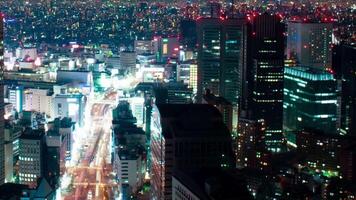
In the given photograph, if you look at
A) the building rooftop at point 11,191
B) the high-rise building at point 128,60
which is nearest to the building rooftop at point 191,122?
the building rooftop at point 11,191

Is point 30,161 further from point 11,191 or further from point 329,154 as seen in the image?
point 329,154

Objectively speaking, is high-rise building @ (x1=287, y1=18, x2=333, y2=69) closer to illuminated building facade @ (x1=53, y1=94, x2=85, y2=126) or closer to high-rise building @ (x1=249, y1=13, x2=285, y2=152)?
high-rise building @ (x1=249, y1=13, x2=285, y2=152)

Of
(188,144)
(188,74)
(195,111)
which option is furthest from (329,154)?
(188,74)

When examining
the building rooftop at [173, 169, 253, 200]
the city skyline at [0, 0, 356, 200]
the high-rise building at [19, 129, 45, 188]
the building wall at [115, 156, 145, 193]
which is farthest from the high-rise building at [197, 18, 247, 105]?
the building rooftop at [173, 169, 253, 200]

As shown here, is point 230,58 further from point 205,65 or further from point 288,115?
point 288,115

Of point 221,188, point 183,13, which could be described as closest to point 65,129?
point 221,188

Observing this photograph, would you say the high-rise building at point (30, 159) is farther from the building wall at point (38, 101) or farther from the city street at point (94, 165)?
the building wall at point (38, 101)
